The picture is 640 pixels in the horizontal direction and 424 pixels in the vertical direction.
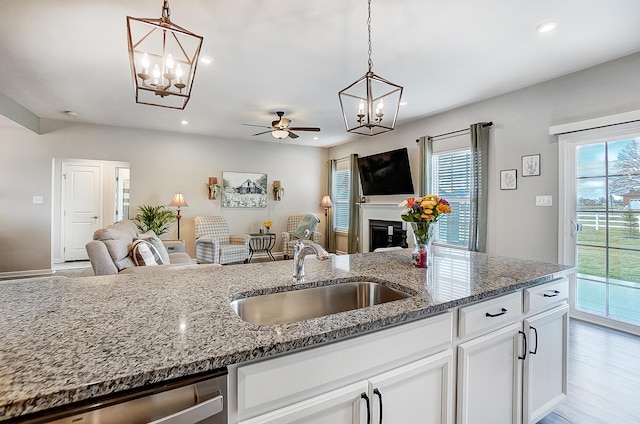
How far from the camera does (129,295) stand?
1.22m

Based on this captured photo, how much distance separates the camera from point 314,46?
9.19ft

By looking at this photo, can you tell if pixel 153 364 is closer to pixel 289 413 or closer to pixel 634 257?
pixel 289 413

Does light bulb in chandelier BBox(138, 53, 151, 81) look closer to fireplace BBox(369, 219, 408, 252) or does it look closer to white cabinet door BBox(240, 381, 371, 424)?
white cabinet door BBox(240, 381, 371, 424)

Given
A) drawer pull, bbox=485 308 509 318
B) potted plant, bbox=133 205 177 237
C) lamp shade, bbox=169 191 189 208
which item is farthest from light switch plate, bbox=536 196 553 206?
potted plant, bbox=133 205 177 237

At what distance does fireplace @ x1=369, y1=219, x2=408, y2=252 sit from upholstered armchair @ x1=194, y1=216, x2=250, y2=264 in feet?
8.47

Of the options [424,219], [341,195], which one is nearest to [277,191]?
[341,195]

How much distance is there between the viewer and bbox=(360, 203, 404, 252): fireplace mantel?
5617 millimetres

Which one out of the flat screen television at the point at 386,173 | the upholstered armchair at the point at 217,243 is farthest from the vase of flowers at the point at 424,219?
the upholstered armchair at the point at 217,243

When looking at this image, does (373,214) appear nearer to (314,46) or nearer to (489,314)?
(314,46)

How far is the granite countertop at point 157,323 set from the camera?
645 mm

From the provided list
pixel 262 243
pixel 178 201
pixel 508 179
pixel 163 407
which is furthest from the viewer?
pixel 262 243

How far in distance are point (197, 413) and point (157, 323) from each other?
36 centimetres

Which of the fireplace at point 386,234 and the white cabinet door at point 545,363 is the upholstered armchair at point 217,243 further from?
the white cabinet door at point 545,363

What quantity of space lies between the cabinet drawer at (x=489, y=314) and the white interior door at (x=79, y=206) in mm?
7586
